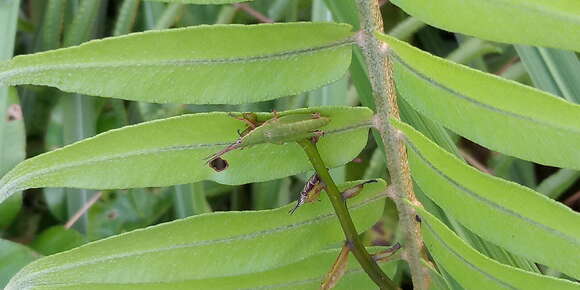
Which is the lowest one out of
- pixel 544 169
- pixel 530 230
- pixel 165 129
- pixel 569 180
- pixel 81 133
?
pixel 530 230

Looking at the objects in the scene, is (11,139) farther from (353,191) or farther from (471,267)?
(471,267)

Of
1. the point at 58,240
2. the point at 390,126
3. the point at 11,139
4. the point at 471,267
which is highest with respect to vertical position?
the point at 11,139

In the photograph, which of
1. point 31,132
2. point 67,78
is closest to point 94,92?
point 67,78

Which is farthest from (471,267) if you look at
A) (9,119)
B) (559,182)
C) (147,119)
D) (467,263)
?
(9,119)

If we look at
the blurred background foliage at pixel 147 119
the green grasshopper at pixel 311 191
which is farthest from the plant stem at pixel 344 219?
the blurred background foliage at pixel 147 119

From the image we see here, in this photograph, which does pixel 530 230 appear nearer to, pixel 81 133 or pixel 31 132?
pixel 81 133
